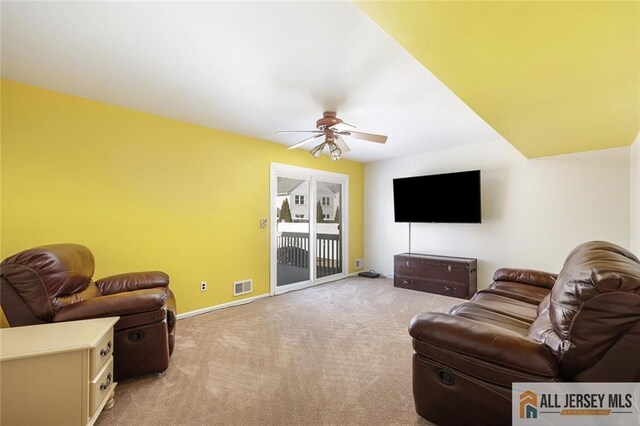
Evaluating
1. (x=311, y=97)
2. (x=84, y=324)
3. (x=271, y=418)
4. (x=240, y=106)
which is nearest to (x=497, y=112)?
(x=311, y=97)

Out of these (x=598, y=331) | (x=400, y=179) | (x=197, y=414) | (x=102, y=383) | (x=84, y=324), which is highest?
(x=400, y=179)

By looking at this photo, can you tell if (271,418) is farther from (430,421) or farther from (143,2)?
(143,2)

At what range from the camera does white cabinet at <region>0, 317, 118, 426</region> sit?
1.40m

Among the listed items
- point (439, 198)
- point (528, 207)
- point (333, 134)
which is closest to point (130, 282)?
point (333, 134)

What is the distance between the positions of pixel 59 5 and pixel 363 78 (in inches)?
78.3

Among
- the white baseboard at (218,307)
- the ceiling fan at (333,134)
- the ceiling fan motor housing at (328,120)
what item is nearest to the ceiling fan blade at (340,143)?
the ceiling fan at (333,134)

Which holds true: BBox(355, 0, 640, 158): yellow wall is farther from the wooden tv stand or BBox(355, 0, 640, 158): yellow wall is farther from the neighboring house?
the neighboring house

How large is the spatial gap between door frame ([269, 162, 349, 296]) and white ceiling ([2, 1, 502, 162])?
1267mm

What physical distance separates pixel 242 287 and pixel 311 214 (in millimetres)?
1749

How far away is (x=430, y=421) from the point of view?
1.63 m

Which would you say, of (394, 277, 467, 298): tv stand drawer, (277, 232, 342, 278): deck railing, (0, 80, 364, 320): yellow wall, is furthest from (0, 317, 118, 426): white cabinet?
(394, 277, 467, 298): tv stand drawer

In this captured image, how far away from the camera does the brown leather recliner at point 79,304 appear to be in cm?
179

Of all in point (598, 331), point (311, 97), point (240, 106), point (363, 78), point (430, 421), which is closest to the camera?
point (598, 331)

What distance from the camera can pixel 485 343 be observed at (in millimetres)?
1375
